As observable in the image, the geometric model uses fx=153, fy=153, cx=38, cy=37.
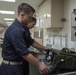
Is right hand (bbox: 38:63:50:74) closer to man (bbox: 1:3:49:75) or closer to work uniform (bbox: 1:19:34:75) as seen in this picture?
man (bbox: 1:3:49:75)

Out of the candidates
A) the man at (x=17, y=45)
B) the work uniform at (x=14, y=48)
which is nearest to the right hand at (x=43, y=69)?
the man at (x=17, y=45)

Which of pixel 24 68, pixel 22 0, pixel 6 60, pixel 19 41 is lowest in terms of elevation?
pixel 24 68

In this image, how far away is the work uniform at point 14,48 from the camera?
1596 mm

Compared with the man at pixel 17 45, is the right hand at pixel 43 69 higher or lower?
lower

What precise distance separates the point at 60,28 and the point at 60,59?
77.2 inches

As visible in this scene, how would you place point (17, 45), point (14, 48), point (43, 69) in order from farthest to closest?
point (14, 48) → point (17, 45) → point (43, 69)

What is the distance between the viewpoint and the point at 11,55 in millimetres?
1768

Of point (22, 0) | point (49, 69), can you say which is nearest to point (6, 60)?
point (49, 69)

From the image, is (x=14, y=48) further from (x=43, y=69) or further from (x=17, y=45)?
(x=43, y=69)

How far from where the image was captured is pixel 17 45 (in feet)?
5.22

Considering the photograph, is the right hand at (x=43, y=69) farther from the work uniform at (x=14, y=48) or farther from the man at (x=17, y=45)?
the work uniform at (x=14, y=48)

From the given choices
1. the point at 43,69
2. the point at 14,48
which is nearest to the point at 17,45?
the point at 14,48

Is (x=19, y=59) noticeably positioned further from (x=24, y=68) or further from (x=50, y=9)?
(x=50, y=9)

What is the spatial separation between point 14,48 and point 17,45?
0.13 m
